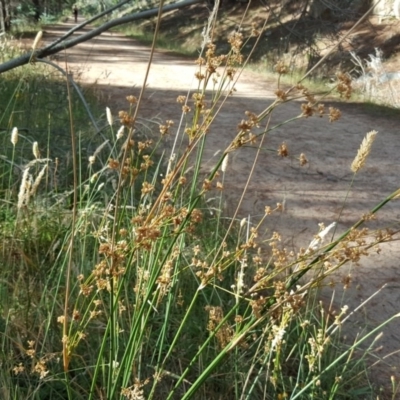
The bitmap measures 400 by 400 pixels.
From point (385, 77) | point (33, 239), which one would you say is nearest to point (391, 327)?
point (33, 239)

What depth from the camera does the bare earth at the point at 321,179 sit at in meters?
3.73

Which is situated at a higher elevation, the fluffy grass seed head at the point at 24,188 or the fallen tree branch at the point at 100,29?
the fallen tree branch at the point at 100,29

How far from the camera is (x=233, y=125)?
823 cm

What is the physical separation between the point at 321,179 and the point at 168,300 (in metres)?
4.24

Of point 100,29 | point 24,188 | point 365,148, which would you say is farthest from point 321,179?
point 365,148

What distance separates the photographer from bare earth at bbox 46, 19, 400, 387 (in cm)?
373

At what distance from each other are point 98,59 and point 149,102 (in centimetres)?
710

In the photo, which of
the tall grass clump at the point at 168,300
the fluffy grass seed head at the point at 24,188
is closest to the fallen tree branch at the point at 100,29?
the tall grass clump at the point at 168,300

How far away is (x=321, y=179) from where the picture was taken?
615 cm

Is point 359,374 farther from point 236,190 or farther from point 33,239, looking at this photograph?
point 236,190

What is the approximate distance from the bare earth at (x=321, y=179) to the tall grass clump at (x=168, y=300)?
24cm

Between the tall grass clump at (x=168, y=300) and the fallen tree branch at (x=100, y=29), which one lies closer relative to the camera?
the tall grass clump at (x=168, y=300)

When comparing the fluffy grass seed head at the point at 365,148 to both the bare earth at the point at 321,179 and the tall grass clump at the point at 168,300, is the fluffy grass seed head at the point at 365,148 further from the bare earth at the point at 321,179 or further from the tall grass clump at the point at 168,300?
the bare earth at the point at 321,179

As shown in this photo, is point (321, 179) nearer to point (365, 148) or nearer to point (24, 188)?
point (24, 188)
